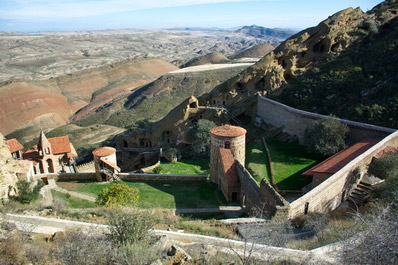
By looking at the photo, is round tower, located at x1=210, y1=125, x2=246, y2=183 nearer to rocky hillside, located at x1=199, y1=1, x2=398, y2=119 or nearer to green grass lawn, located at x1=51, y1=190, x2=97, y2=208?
green grass lawn, located at x1=51, y1=190, x2=97, y2=208

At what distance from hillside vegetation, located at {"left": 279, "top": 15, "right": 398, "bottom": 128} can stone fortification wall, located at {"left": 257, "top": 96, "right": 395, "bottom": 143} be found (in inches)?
70.9

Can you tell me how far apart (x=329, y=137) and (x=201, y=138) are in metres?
12.6

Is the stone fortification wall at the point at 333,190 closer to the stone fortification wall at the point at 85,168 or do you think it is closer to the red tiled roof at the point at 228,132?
the red tiled roof at the point at 228,132

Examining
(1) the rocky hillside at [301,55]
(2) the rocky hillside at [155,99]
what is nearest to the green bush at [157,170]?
(1) the rocky hillside at [301,55]

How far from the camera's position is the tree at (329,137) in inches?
827

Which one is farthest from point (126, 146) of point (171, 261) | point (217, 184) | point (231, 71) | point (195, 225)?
point (231, 71)

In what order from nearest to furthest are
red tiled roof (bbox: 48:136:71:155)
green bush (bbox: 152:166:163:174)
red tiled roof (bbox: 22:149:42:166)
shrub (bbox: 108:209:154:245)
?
shrub (bbox: 108:209:154:245) < green bush (bbox: 152:166:163:174) < red tiled roof (bbox: 22:149:42:166) < red tiled roof (bbox: 48:136:71:155)

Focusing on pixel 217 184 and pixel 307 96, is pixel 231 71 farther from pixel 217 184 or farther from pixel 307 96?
pixel 217 184

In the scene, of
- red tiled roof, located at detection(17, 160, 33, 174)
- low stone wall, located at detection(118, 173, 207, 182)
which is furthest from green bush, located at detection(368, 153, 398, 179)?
red tiled roof, located at detection(17, 160, 33, 174)

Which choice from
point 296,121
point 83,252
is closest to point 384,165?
point 296,121

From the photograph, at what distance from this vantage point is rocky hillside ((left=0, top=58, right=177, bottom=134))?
224 feet

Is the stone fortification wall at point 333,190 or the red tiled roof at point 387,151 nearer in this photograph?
the stone fortification wall at point 333,190

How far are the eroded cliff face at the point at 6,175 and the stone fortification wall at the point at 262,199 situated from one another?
13180 millimetres

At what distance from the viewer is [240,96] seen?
1368 inches
